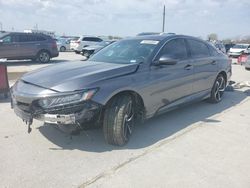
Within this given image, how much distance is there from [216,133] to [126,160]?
192 centimetres

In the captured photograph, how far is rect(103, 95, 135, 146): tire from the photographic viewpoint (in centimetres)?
398

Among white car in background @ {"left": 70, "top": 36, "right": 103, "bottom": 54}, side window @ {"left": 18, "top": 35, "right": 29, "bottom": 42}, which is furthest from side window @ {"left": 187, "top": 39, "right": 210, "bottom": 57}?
white car in background @ {"left": 70, "top": 36, "right": 103, "bottom": 54}

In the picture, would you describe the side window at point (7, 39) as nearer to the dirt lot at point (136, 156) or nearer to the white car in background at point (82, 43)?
the white car in background at point (82, 43)

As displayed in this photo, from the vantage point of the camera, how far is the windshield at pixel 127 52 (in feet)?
15.7

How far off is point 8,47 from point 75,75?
41.8 ft

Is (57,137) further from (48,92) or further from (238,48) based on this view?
(238,48)

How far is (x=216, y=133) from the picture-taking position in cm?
491

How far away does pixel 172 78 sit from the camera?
16.6 feet

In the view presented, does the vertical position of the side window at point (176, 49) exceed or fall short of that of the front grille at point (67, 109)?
it exceeds it

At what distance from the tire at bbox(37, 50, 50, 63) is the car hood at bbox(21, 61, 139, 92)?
12626 mm

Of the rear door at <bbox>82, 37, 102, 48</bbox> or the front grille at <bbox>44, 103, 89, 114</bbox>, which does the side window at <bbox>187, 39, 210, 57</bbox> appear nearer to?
the front grille at <bbox>44, 103, 89, 114</bbox>

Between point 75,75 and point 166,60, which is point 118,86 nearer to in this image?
point 75,75

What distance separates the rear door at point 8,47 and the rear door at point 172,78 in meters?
12.1

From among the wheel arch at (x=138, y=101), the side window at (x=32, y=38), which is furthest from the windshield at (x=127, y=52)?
the side window at (x=32, y=38)
